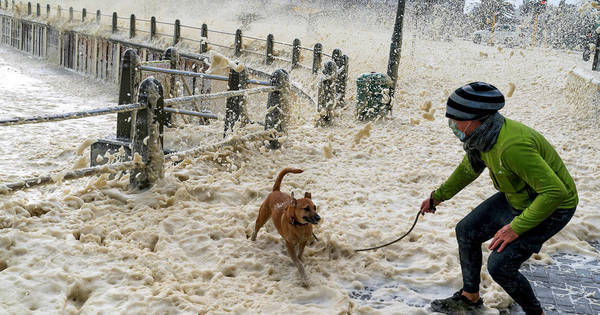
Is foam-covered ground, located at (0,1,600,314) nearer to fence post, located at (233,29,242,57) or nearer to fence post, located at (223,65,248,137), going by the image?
fence post, located at (223,65,248,137)

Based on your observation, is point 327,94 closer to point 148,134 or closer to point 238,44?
point 148,134

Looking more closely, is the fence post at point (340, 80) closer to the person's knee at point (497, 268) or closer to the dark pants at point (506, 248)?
the dark pants at point (506, 248)

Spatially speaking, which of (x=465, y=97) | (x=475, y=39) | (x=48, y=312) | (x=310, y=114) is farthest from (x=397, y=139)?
(x=475, y=39)

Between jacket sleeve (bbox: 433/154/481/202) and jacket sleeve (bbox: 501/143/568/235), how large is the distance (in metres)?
0.57

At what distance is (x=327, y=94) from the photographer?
10.7 metres

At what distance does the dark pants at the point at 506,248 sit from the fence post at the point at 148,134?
3273 mm

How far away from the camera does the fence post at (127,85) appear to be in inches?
333

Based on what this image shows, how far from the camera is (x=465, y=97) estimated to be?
10.7 ft

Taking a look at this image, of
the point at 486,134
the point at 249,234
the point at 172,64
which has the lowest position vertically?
the point at 249,234

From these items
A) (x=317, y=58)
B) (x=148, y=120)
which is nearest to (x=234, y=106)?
(x=148, y=120)

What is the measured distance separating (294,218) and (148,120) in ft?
7.48

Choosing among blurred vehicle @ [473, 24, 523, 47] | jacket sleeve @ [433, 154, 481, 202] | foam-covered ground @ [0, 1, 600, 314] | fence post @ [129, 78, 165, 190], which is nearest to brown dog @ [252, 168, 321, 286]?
foam-covered ground @ [0, 1, 600, 314]

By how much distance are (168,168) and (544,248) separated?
13.1 ft

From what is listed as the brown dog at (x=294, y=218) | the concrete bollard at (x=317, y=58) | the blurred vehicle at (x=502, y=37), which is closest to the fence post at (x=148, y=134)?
the brown dog at (x=294, y=218)
